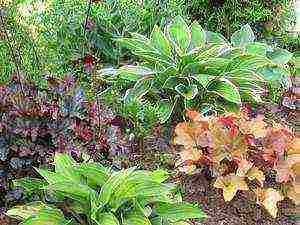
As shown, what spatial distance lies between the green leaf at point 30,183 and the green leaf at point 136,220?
1.95ft

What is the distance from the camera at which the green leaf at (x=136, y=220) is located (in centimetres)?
368

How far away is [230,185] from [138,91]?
1394mm

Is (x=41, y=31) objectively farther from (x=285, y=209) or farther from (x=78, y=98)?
(x=285, y=209)

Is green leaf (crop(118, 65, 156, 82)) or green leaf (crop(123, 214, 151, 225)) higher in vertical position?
green leaf (crop(118, 65, 156, 82))

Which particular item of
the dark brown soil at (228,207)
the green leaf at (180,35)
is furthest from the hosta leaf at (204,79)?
the dark brown soil at (228,207)

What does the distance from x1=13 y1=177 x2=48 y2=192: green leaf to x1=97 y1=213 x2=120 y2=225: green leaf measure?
47 cm

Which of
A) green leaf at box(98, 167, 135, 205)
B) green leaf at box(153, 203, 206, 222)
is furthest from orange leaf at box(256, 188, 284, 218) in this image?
green leaf at box(98, 167, 135, 205)

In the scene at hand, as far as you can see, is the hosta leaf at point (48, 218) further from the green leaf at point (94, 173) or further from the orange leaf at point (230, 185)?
the orange leaf at point (230, 185)

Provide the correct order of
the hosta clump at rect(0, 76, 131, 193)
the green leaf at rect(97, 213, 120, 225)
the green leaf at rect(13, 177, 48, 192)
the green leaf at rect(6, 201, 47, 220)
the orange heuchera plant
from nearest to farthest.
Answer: the green leaf at rect(97, 213, 120, 225), the green leaf at rect(6, 201, 47, 220), the green leaf at rect(13, 177, 48, 192), the hosta clump at rect(0, 76, 131, 193), the orange heuchera plant

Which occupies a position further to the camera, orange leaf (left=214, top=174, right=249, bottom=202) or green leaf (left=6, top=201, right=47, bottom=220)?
orange leaf (left=214, top=174, right=249, bottom=202)

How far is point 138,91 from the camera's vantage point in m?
5.31

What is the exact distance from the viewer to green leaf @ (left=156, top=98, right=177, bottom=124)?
17.0 feet

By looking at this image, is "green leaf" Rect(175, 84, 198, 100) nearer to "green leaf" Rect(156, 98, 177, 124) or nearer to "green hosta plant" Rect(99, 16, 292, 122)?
"green hosta plant" Rect(99, 16, 292, 122)

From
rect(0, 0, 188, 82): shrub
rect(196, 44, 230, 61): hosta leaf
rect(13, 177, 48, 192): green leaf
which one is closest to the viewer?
rect(13, 177, 48, 192): green leaf
